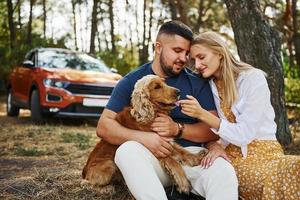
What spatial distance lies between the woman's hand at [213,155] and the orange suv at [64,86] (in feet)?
21.9

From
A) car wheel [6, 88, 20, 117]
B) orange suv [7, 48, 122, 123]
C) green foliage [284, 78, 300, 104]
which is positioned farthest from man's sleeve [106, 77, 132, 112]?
car wheel [6, 88, 20, 117]

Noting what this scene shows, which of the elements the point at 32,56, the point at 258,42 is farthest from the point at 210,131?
the point at 32,56

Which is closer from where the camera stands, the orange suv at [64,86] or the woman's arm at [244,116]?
the woman's arm at [244,116]

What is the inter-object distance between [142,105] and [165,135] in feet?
0.99

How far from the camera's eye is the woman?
3.55m

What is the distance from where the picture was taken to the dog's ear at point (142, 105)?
3.87 metres

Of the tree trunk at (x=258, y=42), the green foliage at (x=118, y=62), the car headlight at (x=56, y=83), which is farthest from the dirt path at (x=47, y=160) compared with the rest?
the green foliage at (x=118, y=62)

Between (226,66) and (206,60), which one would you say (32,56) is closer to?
(206,60)

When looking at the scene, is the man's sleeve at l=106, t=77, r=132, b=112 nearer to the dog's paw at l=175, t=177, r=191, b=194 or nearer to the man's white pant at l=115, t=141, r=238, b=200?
the man's white pant at l=115, t=141, r=238, b=200

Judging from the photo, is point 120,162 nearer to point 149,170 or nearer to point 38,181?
point 149,170

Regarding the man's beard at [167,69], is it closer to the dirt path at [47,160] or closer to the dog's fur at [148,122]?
the dog's fur at [148,122]

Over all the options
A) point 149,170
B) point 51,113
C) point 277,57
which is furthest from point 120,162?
point 51,113

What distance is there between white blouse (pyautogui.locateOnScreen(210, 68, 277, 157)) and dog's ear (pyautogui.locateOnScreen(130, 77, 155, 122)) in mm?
541

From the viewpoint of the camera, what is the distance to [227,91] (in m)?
3.93
